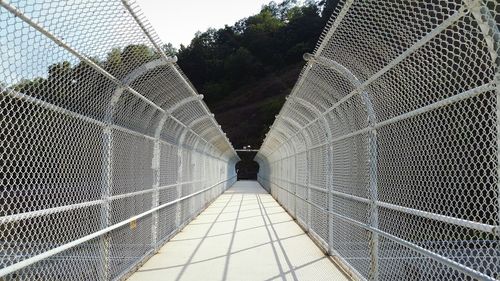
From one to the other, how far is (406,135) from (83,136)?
2971mm

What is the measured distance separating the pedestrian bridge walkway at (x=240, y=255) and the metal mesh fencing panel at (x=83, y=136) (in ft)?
1.23

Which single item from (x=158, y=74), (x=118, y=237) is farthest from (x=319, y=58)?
(x=118, y=237)

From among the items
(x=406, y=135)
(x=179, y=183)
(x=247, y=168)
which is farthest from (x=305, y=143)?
(x=247, y=168)

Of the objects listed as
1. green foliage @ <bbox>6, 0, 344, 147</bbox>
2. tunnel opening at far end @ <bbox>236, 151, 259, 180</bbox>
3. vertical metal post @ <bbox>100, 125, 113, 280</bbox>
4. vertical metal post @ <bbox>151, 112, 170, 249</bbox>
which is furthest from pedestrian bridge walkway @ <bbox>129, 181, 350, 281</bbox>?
green foliage @ <bbox>6, 0, 344, 147</bbox>

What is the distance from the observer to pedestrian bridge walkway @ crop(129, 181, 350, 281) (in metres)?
6.30

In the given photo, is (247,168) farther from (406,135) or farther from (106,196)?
(406,135)

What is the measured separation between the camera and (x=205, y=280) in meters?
6.01

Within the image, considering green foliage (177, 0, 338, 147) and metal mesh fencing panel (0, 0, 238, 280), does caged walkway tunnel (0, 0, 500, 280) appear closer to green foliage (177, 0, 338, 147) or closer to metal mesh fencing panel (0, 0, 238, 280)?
metal mesh fencing panel (0, 0, 238, 280)

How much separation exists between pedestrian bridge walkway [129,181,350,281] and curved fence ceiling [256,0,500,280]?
44cm

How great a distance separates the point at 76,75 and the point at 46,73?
820mm

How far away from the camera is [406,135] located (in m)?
4.69

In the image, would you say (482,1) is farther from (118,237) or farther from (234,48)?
(234,48)

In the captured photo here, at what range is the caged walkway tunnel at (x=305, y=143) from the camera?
10.00 ft

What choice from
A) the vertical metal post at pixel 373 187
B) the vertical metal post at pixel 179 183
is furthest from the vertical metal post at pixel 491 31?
the vertical metal post at pixel 179 183
